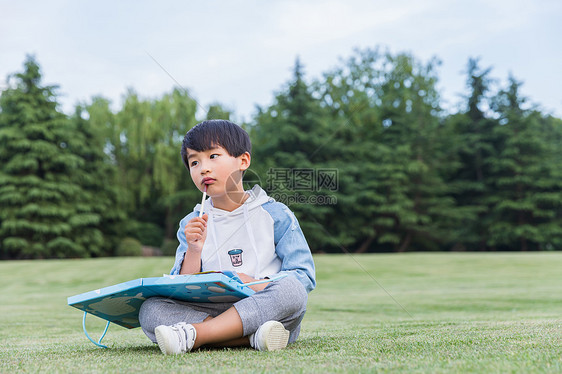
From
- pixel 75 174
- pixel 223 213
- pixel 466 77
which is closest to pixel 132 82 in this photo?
pixel 75 174

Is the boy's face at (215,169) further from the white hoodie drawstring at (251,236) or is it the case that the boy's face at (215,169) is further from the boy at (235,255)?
the white hoodie drawstring at (251,236)

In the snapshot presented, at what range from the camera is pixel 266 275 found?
7.92 ft

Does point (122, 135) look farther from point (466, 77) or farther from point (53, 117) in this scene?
point (466, 77)

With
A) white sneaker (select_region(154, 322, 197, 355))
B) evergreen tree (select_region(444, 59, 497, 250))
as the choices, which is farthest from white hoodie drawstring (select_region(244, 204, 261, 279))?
evergreen tree (select_region(444, 59, 497, 250))

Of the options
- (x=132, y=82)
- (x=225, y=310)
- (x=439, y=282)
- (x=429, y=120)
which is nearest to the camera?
(x=225, y=310)

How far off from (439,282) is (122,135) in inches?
630

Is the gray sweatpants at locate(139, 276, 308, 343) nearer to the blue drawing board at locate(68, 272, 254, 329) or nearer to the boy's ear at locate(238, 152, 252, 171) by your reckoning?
the blue drawing board at locate(68, 272, 254, 329)

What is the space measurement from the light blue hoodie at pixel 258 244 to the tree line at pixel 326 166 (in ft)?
52.7

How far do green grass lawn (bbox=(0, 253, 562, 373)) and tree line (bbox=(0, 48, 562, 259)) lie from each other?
363 inches

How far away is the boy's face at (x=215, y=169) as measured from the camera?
2.52m

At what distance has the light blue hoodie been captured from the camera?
242 cm

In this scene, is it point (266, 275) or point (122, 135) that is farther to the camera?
point (122, 135)

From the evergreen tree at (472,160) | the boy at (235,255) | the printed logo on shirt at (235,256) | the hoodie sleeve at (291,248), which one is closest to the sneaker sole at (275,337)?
the boy at (235,255)

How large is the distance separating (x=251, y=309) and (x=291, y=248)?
413 millimetres
